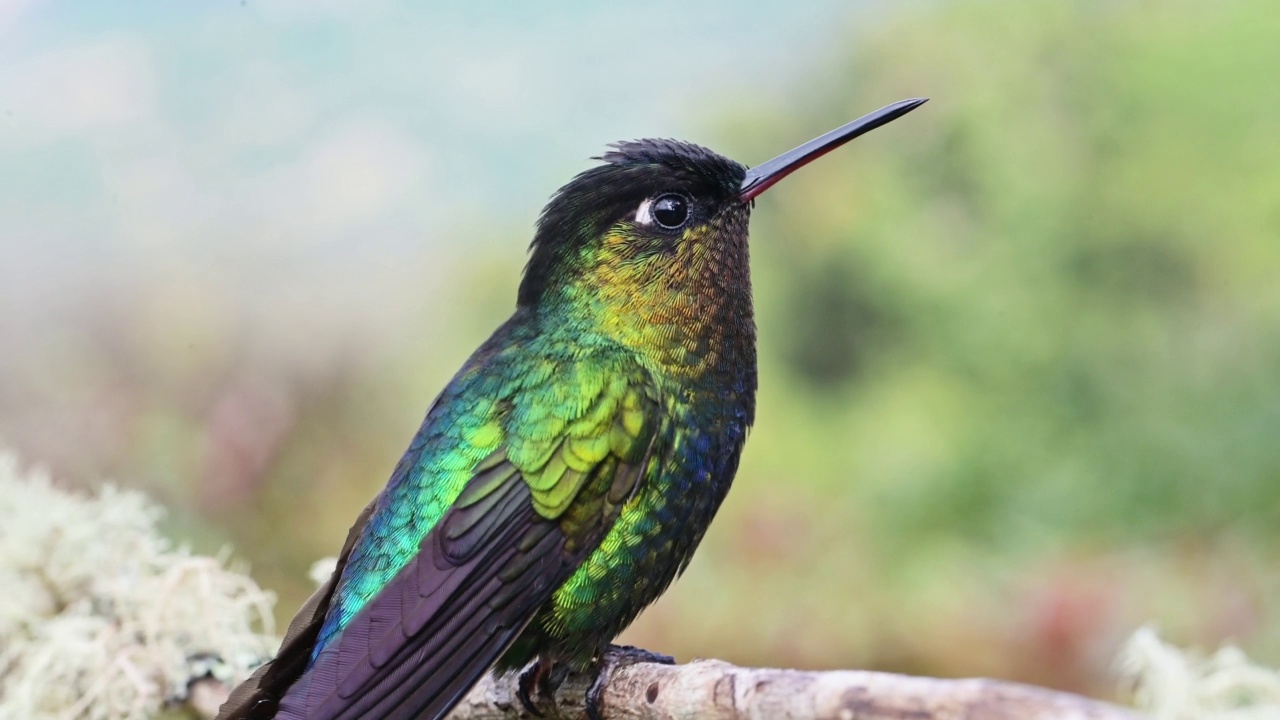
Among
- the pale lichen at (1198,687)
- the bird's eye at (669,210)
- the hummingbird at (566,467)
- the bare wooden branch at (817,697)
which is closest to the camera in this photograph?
the bare wooden branch at (817,697)

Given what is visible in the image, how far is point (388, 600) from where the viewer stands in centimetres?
123

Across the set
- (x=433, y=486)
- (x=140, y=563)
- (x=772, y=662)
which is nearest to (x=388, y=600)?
(x=433, y=486)

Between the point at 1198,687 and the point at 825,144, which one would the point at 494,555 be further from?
the point at 1198,687

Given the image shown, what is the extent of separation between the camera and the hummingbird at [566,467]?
1216 mm

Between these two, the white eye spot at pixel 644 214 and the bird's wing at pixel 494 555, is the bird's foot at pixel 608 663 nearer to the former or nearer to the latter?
the bird's wing at pixel 494 555

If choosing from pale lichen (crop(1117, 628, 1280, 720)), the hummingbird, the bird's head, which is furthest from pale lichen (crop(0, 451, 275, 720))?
pale lichen (crop(1117, 628, 1280, 720))

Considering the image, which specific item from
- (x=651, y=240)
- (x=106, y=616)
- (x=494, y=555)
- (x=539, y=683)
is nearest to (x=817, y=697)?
(x=494, y=555)

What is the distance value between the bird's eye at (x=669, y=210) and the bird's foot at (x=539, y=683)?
22.4 inches

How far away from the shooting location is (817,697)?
0.82m

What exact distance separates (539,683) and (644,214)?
60cm

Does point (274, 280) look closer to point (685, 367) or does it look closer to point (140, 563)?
point (140, 563)

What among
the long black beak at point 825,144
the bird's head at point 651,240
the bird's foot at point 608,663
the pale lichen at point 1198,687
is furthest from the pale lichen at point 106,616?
the pale lichen at point 1198,687

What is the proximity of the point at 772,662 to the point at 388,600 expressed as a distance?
1712mm

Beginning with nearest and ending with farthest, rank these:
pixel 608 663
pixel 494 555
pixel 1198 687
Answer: pixel 1198 687 < pixel 494 555 < pixel 608 663
